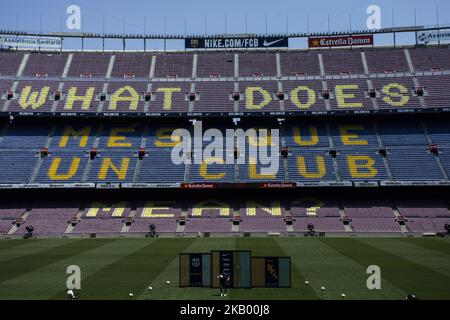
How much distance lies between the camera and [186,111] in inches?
2948

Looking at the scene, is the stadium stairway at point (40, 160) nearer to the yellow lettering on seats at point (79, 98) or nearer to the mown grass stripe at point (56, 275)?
the yellow lettering on seats at point (79, 98)

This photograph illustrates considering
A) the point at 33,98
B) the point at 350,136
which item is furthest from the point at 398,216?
the point at 33,98

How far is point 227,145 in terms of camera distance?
72.4 metres

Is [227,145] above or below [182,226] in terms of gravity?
above

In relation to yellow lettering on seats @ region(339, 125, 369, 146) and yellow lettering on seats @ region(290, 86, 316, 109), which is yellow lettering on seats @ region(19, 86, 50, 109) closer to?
yellow lettering on seats @ region(290, 86, 316, 109)

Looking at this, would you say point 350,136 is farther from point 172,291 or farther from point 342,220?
point 172,291

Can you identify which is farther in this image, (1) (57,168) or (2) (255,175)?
(1) (57,168)

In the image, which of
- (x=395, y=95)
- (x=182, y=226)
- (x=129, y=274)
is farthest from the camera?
(x=395, y=95)

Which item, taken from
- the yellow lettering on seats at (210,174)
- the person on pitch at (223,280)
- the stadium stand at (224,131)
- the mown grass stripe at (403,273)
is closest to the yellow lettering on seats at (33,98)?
the stadium stand at (224,131)

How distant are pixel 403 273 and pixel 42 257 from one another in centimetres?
2665

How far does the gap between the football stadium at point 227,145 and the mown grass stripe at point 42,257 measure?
19.8 inches

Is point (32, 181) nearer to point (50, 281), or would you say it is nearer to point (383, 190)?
point (50, 281)
